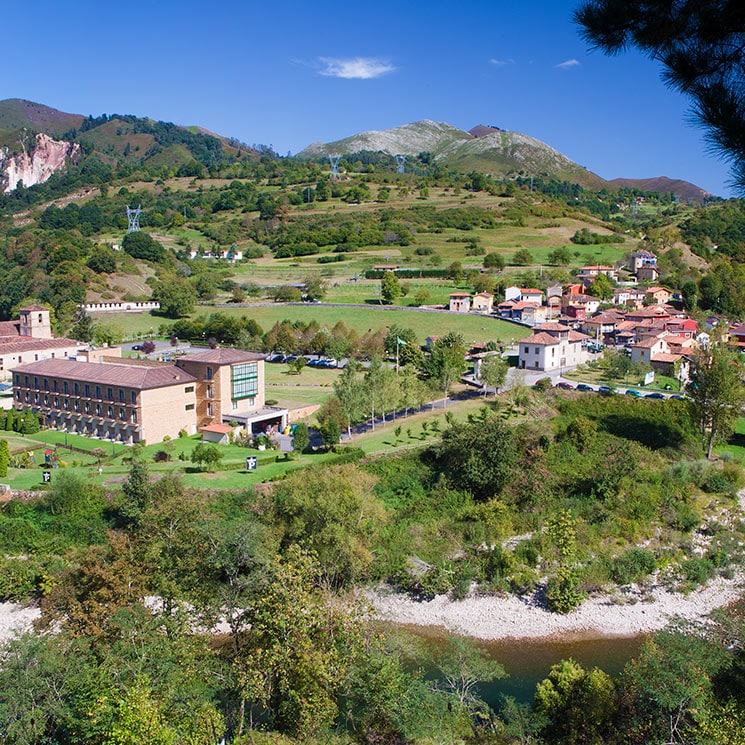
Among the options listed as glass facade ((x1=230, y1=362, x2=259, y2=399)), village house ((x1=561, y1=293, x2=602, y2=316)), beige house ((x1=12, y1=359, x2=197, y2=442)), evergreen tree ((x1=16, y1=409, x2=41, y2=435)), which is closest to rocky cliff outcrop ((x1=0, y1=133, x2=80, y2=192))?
village house ((x1=561, y1=293, x2=602, y2=316))

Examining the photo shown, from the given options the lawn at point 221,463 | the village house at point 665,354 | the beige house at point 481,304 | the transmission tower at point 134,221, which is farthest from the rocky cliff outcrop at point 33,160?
the village house at point 665,354

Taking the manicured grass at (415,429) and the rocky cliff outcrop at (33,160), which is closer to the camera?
the manicured grass at (415,429)

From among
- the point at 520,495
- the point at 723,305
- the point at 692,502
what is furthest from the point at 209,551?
the point at 723,305

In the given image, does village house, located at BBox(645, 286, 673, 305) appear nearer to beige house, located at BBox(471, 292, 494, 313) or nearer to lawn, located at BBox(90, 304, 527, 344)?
beige house, located at BBox(471, 292, 494, 313)

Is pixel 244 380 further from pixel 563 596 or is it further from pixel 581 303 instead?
pixel 581 303

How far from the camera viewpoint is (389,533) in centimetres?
2289

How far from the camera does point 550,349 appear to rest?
3803cm

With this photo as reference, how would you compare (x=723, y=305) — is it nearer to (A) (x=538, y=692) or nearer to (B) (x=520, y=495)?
(B) (x=520, y=495)

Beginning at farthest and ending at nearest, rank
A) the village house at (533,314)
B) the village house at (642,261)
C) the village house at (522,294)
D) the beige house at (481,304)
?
the village house at (642,261), the village house at (522,294), the beige house at (481,304), the village house at (533,314)

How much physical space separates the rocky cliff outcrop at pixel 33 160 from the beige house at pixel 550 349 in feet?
483

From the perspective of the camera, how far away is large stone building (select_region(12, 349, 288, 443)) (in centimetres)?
2925

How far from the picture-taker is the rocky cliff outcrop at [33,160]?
517 feet

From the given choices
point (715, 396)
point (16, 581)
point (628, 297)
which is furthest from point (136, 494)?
point (628, 297)

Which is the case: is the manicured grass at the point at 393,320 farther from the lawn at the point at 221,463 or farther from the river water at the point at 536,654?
the river water at the point at 536,654
